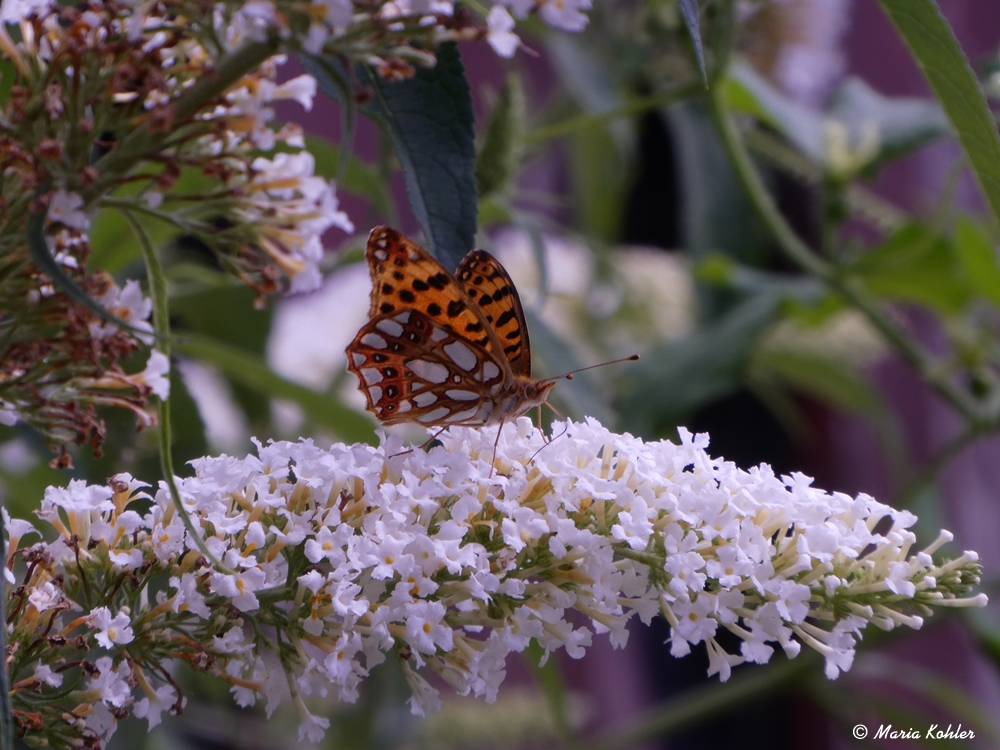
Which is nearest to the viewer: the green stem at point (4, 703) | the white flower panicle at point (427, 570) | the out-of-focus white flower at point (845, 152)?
the green stem at point (4, 703)

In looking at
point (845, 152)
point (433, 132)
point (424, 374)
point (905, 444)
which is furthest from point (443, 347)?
point (905, 444)

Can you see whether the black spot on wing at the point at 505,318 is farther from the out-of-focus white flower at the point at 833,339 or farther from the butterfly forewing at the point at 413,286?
the out-of-focus white flower at the point at 833,339

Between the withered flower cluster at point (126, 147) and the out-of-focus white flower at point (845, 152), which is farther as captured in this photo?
the out-of-focus white flower at point (845, 152)

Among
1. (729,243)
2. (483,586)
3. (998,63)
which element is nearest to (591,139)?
(729,243)

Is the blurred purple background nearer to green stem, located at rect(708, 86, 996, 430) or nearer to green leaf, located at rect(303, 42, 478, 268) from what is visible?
green stem, located at rect(708, 86, 996, 430)

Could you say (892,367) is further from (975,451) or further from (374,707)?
(374,707)

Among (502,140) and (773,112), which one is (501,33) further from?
(773,112)

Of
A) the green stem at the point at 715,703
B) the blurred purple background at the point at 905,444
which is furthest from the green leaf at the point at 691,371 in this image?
the blurred purple background at the point at 905,444
